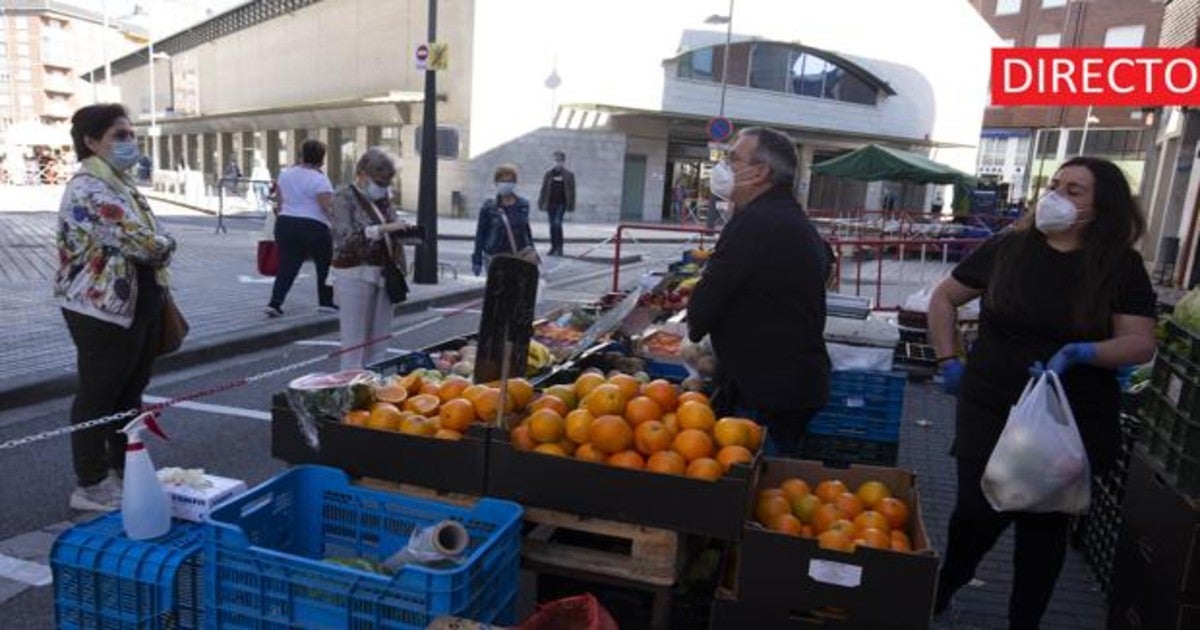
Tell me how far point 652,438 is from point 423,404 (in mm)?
880

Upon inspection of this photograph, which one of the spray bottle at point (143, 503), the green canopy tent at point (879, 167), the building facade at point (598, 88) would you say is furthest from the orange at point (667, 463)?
the building facade at point (598, 88)

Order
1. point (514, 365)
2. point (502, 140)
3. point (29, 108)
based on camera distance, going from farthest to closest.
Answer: point (29, 108), point (502, 140), point (514, 365)

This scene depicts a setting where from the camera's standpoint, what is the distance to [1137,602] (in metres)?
2.87

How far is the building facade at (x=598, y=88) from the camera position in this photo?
2592 centimetres

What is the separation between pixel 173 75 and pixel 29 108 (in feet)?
153

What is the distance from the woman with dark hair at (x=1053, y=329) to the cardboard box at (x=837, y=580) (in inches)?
28.1

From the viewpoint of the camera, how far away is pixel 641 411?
2.80 m

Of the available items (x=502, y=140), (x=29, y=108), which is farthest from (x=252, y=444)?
(x=29, y=108)

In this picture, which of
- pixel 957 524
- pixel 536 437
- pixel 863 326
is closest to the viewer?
pixel 536 437

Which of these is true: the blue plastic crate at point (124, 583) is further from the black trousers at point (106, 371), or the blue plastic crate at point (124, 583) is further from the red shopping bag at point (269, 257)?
the red shopping bag at point (269, 257)

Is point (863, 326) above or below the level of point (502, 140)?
below

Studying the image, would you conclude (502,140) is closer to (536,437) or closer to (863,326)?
(863,326)

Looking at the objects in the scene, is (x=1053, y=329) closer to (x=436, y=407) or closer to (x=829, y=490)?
(x=829, y=490)

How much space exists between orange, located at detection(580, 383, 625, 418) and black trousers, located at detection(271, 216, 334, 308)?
21.7 feet
